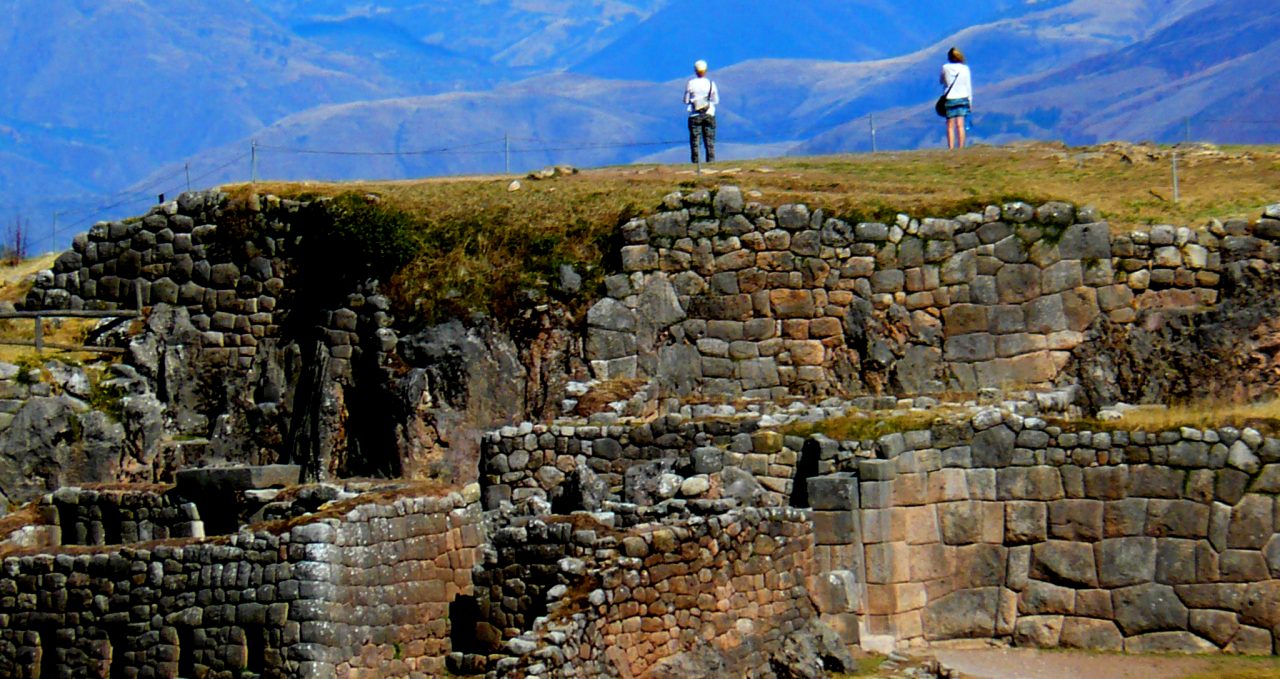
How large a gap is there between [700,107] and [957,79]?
4.09 metres

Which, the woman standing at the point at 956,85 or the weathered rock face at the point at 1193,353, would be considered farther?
the woman standing at the point at 956,85

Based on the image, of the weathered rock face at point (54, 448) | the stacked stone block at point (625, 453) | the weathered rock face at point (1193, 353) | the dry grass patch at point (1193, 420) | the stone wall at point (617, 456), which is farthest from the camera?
the weathered rock face at point (54, 448)

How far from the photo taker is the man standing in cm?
3612

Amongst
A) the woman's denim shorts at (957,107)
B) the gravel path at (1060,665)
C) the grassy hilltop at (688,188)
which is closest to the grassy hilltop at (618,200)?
the grassy hilltop at (688,188)

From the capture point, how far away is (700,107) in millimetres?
36438

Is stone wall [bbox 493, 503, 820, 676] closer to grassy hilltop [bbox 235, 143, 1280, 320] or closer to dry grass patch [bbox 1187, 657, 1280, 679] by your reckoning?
dry grass patch [bbox 1187, 657, 1280, 679]

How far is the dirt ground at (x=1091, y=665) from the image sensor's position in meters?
22.5

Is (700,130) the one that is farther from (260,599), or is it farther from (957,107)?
(260,599)

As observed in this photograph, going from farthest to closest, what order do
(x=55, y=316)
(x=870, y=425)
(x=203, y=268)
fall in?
1. (x=203, y=268)
2. (x=55, y=316)
3. (x=870, y=425)

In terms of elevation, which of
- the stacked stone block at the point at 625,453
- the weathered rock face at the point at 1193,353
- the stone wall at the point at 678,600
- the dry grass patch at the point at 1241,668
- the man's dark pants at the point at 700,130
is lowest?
the dry grass patch at the point at 1241,668

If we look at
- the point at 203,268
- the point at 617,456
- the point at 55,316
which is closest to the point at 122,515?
the point at 617,456

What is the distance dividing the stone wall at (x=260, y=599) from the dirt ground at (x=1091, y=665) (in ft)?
16.8

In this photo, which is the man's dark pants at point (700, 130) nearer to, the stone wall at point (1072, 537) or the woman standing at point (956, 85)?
the woman standing at point (956, 85)

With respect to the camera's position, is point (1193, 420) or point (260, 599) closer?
point (260, 599)
